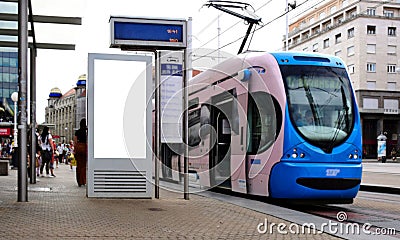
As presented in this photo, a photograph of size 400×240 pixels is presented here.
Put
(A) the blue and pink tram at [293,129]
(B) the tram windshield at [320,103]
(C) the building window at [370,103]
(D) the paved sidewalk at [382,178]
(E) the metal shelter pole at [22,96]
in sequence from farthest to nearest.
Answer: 1. (C) the building window at [370,103]
2. (D) the paved sidewalk at [382,178]
3. (B) the tram windshield at [320,103]
4. (A) the blue and pink tram at [293,129]
5. (E) the metal shelter pole at [22,96]

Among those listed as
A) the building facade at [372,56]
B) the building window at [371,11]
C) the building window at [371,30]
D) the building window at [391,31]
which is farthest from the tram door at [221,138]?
the building window at [391,31]

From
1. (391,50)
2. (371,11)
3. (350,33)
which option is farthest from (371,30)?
(391,50)

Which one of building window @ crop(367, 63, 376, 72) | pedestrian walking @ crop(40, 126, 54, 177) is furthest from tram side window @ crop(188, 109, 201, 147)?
building window @ crop(367, 63, 376, 72)

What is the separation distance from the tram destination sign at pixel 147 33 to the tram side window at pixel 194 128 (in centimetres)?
379

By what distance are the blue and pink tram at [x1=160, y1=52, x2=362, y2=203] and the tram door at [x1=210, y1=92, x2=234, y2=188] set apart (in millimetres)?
116

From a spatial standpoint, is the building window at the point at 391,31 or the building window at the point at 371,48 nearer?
the building window at the point at 371,48

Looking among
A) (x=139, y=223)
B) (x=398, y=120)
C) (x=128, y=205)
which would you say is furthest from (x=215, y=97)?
(x=398, y=120)

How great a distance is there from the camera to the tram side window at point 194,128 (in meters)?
14.8

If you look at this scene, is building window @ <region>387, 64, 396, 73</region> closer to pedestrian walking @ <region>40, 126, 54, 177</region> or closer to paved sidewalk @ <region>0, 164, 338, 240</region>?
pedestrian walking @ <region>40, 126, 54, 177</region>

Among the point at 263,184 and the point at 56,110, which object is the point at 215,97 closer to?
the point at 263,184

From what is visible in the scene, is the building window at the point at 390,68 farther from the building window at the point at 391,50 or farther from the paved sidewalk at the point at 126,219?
the paved sidewalk at the point at 126,219

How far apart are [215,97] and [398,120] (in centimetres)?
6656

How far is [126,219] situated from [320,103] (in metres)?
5.11

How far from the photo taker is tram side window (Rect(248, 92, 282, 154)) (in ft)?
38.5
